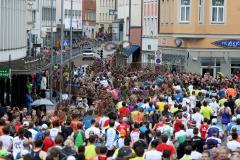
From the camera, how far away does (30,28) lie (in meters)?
100

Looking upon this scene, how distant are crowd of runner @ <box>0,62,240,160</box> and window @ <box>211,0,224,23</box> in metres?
23.4

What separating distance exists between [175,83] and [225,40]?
18.6 meters

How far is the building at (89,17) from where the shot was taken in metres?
152

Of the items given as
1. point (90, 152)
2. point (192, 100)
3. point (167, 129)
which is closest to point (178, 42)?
point (192, 100)

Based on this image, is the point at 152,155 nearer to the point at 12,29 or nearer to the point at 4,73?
the point at 4,73

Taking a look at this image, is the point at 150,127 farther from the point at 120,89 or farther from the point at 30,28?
the point at 30,28

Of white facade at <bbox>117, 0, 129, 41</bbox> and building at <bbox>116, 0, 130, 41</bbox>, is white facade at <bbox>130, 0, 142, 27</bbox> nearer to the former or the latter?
building at <bbox>116, 0, 130, 41</bbox>

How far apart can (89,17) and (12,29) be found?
351 ft

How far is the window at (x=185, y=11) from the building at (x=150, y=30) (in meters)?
10.5

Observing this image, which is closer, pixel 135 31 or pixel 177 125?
pixel 177 125

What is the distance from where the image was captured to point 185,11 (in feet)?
213

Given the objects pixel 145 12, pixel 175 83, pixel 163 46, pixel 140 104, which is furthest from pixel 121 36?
pixel 140 104

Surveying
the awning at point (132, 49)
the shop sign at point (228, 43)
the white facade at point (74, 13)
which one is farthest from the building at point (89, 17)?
the shop sign at point (228, 43)

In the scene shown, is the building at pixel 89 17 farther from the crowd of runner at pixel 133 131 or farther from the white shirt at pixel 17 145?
the white shirt at pixel 17 145
